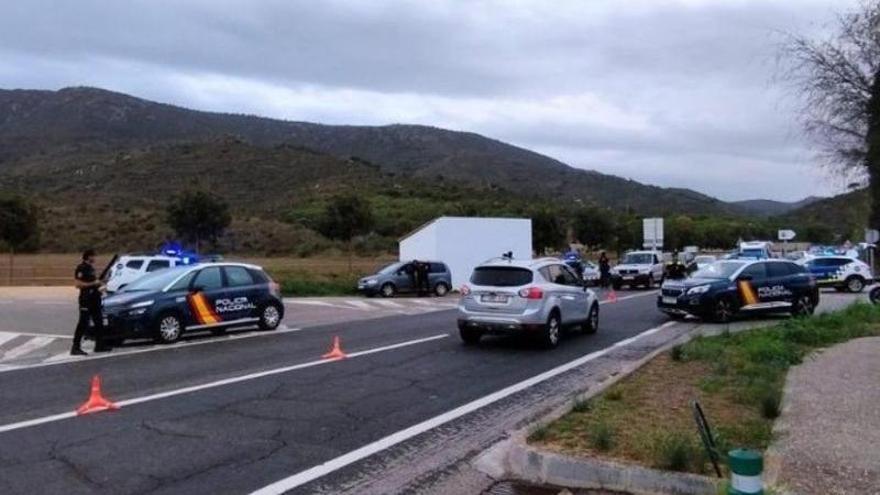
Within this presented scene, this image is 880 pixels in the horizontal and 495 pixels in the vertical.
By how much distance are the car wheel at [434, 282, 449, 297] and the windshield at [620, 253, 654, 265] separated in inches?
402

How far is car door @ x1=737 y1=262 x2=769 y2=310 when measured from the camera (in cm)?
2234

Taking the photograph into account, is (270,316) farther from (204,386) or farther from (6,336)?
(204,386)

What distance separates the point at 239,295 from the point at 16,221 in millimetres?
32859

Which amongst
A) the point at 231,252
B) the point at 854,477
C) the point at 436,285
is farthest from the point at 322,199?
the point at 854,477

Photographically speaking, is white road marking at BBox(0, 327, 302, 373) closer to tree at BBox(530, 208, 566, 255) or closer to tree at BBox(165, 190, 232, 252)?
tree at BBox(165, 190, 232, 252)

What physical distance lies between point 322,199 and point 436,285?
4260cm

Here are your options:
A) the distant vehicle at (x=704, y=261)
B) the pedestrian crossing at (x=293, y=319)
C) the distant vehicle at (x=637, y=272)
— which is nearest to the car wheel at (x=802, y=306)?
the distant vehicle at (x=704, y=261)

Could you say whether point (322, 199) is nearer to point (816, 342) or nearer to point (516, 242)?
point (516, 242)

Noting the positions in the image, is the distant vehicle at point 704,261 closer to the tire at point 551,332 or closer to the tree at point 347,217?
the tire at point 551,332

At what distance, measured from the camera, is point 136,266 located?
2619 centimetres

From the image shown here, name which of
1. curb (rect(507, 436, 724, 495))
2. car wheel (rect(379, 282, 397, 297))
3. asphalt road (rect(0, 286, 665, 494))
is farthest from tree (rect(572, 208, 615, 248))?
curb (rect(507, 436, 724, 495))

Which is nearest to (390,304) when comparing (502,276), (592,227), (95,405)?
(502,276)

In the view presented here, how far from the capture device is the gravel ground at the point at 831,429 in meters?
6.39

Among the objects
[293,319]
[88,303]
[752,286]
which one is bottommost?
[293,319]
